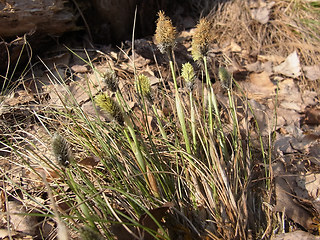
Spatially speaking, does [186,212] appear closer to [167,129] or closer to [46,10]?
[167,129]

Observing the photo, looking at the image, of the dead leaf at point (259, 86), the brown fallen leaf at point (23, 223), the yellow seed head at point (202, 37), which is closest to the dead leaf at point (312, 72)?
the dead leaf at point (259, 86)

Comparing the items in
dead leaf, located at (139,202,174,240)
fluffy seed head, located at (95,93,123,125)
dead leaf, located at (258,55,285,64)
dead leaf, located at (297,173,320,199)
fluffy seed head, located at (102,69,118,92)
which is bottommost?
dead leaf, located at (297,173,320,199)

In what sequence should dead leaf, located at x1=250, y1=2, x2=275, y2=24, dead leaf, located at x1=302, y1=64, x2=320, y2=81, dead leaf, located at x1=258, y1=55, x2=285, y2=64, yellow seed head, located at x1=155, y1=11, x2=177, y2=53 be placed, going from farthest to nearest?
1. dead leaf, located at x1=250, y1=2, x2=275, y2=24
2. dead leaf, located at x1=258, y1=55, x2=285, y2=64
3. dead leaf, located at x1=302, y1=64, x2=320, y2=81
4. yellow seed head, located at x1=155, y1=11, x2=177, y2=53

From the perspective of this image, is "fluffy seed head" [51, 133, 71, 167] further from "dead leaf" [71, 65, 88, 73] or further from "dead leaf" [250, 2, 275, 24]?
"dead leaf" [250, 2, 275, 24]

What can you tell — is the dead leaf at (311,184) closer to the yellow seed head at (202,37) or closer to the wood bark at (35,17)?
the yellow seed head at (202,37)

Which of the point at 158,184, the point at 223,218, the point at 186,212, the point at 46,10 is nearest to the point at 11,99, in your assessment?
the point at 46,10

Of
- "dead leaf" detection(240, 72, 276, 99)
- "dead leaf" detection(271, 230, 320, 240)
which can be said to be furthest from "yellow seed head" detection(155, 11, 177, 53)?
"dead leaf" detection(240, 72, 276, 99)

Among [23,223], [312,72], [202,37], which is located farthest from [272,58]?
[23,223]
